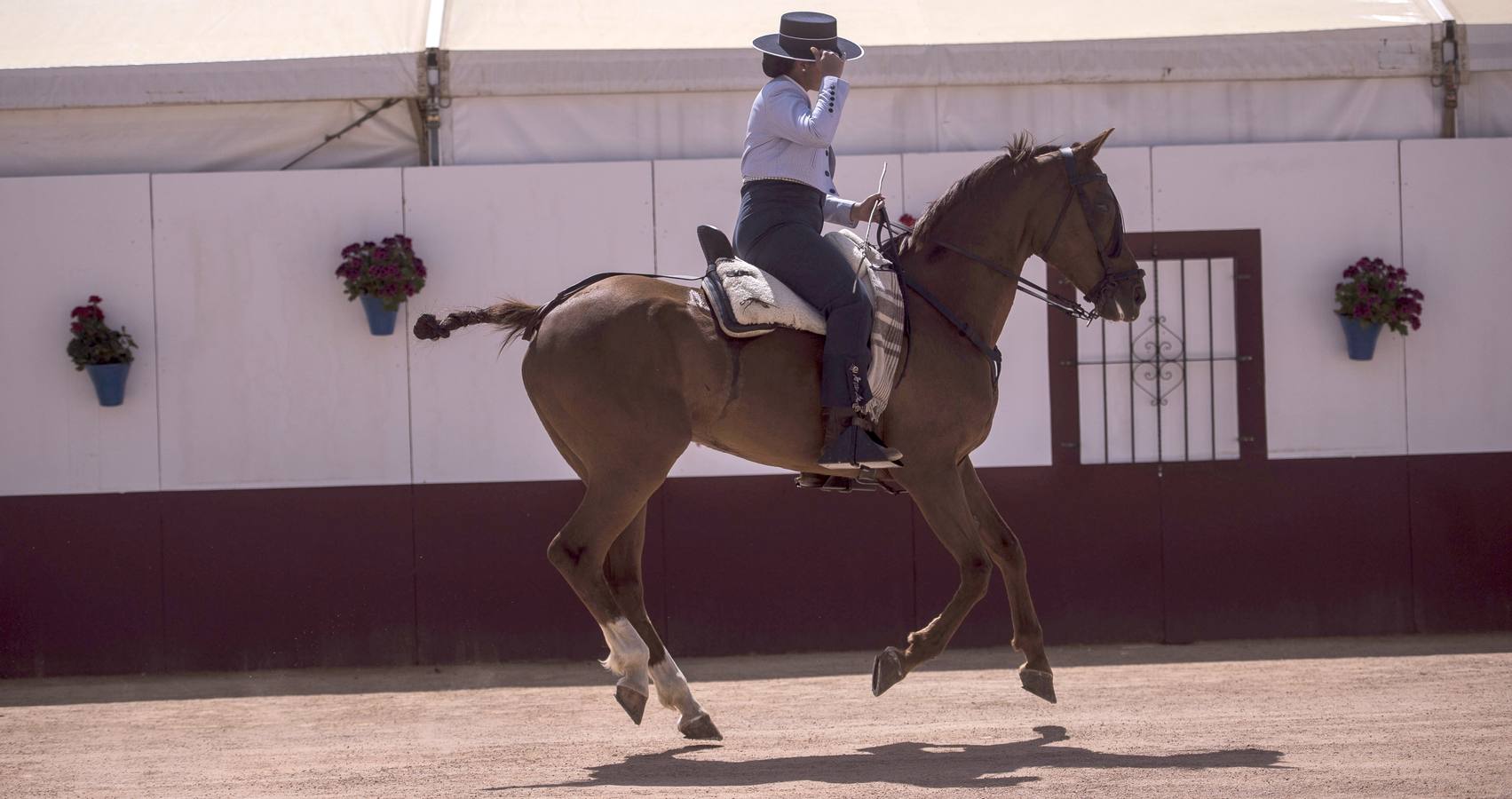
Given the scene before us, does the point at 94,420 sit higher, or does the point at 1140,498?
the point at 94,420

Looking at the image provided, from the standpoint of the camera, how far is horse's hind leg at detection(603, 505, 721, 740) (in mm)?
6184

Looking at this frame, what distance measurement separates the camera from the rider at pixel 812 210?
598cm

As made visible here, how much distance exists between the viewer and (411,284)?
8.30 metres

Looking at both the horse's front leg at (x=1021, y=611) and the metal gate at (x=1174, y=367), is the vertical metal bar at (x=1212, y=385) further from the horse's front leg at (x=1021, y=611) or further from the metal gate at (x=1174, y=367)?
the horse's front leg at (x=1021, y=611)

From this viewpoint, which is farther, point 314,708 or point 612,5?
point 612,5

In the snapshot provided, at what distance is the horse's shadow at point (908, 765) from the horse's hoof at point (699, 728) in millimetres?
165

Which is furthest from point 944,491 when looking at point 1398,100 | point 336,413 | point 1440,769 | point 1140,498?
point 1398,100

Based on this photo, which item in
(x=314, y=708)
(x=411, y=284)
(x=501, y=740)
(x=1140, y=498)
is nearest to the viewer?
(x=501, y=740)

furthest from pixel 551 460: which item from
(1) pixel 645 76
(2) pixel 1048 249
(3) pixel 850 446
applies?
(2) pixel 1048 249

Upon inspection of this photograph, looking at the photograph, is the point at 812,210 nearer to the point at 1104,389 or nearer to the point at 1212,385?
the point at 1104,389

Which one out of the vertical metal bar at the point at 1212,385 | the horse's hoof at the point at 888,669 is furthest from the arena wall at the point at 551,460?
the horse's hoof at the point at 888,669

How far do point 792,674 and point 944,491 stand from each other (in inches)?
99.6

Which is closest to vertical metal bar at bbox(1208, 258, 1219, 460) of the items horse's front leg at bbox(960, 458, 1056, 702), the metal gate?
the metal gate

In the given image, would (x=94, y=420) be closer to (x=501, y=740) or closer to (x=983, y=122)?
(x=501, y=740)
